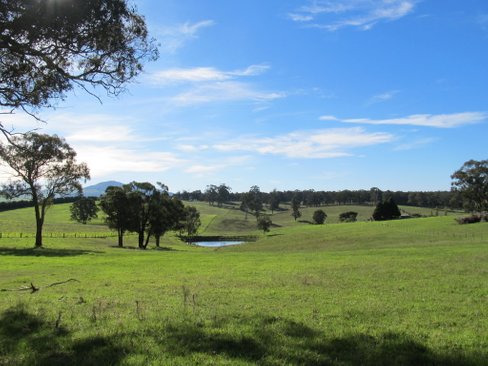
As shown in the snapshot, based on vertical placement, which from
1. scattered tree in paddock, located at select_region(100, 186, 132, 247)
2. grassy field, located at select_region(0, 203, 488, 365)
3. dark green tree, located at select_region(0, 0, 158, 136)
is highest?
dark green tree, located at select_region(0, 0, 158, 136)

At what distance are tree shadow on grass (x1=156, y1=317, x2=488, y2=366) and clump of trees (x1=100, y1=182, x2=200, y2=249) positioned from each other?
66.2 meters

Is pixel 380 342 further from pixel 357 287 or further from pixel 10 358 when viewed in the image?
pixel 357 287

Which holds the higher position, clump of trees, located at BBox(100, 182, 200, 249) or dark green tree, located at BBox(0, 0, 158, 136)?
dark green tree, located at BBox(0, 0, 158, 136)

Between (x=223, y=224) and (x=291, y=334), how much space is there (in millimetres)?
170116

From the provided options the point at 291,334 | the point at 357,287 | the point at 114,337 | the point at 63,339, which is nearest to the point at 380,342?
the point at 291,334

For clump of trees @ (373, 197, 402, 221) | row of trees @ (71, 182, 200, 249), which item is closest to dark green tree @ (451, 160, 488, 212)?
clump of trees @ (373, 197, 402, 221)

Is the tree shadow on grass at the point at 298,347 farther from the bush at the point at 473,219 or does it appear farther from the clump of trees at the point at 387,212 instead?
the clump of trees at the point at 387,212

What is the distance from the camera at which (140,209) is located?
2985 inches

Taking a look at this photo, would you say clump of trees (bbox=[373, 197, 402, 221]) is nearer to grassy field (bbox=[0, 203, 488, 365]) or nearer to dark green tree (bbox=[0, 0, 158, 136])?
grassy field (bbox=[0, 203, 488, 365])

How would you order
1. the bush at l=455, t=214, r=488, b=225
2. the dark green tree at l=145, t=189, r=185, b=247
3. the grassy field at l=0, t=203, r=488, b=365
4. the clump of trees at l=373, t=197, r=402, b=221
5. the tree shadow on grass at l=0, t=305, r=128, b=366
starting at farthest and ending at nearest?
the clump of trees at l=373, t=197, r=402, b=221 < the dark green tree at l=145, t=189, r=185, b=247 < the bush at l=455, t=214, r=488, b=225 < the grassy field at l=0, t=203, r=488, b=365 < the tree shadow on grass at l=0, t=305, r=128, b=366

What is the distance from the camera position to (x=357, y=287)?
17.8 meters

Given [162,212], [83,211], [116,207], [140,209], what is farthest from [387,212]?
[83,211]

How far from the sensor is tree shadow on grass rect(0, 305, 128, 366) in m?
7.43

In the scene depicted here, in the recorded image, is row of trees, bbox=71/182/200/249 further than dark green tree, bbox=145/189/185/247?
No
